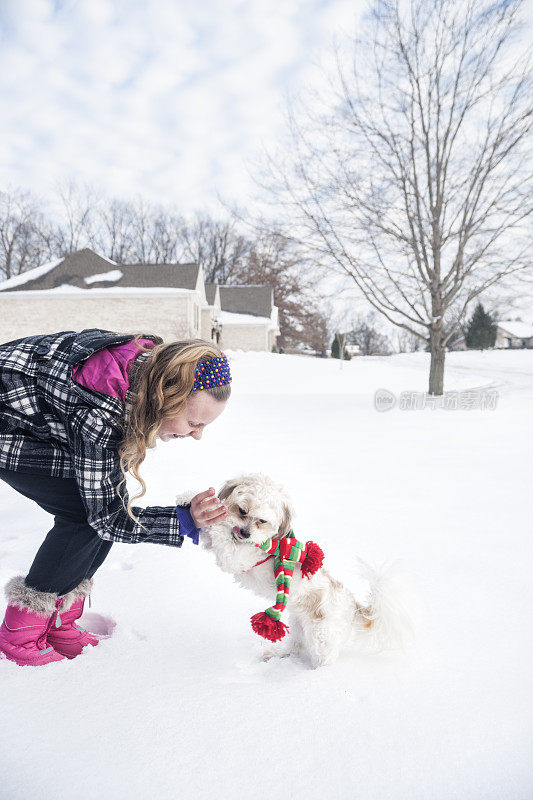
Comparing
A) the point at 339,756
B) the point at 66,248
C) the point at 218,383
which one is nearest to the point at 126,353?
the point at 218,383

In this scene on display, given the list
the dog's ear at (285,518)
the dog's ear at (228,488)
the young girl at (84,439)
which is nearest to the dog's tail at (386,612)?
the dog's ear at (285,518)

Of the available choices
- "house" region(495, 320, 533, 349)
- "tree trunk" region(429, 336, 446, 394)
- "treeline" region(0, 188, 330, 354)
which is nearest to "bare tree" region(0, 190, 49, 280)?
"treeline" region(0, 188, 330, 354)

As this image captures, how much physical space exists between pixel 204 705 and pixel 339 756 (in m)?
0.48

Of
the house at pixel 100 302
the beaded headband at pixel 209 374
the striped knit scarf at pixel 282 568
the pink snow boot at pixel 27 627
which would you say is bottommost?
the pink snow boot at pixel 27 627

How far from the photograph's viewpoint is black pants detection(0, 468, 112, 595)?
5.62ft

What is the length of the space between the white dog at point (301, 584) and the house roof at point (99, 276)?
22030 mm

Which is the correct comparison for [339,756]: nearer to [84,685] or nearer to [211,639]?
[211,639]

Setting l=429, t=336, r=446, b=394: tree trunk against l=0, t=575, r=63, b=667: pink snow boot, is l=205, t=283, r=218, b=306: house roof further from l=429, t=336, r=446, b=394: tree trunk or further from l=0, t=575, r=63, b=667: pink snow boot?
l=0, t=575, r=63, b=667: pink snow boot

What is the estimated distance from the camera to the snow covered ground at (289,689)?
1298mm

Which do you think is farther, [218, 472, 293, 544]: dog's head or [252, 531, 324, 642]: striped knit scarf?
[218, 472, 293, 544]: dog's head

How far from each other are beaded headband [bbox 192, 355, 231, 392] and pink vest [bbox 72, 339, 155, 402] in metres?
0.24

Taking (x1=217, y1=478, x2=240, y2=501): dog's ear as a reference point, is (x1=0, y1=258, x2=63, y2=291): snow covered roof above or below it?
above

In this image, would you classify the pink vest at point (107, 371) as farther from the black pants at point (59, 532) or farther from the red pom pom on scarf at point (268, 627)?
the red pom pom on scarf at point (268, 627)

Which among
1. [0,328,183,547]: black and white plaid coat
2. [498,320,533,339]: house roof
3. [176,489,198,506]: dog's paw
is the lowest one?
[176,489,198,506]: dog's paw
